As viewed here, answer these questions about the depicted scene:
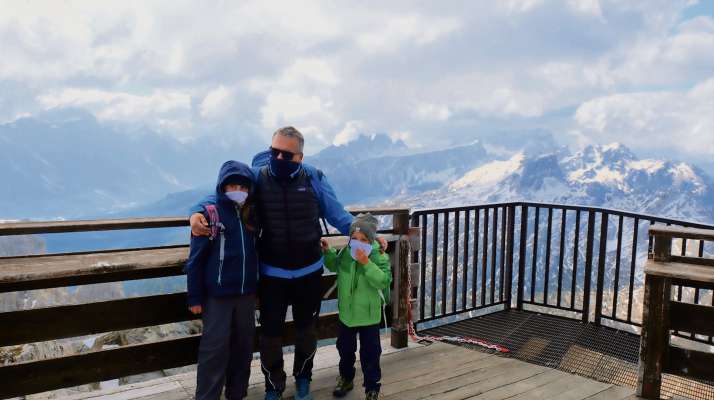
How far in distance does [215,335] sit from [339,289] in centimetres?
99

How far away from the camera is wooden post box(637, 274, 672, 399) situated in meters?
4.03

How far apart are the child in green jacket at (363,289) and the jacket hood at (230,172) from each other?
2.91 feet

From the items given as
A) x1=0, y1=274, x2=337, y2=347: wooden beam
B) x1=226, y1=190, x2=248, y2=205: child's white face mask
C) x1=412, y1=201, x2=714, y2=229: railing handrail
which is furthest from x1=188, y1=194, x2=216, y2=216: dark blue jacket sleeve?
x1=412, y1=201, x2=714, y2=229: railing handrail

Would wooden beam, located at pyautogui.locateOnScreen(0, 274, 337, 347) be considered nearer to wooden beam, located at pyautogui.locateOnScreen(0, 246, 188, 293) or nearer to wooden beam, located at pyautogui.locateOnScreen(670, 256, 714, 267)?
wooden beam, located at pyautogui.locateOnScreen(0, 246, 188, 293)

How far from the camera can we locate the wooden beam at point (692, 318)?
3869 millimetres

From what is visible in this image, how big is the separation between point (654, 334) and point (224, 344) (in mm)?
3327

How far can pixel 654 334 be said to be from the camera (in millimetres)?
4074

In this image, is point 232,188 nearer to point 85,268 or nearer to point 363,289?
point 85,268

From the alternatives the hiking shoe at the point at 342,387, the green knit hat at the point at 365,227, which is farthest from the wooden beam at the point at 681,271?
the hiking shoe at the point at 342,387

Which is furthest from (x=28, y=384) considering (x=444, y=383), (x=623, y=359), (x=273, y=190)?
(x=623, y=359)

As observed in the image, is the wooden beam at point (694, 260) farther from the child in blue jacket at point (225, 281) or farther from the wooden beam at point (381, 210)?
the child in blue jacket at point (225, 281)

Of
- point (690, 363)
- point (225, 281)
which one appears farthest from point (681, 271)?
point (225, 281)

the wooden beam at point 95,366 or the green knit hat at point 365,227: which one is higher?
the green knit hat at point 365,227

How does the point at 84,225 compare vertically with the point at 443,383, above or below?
above
